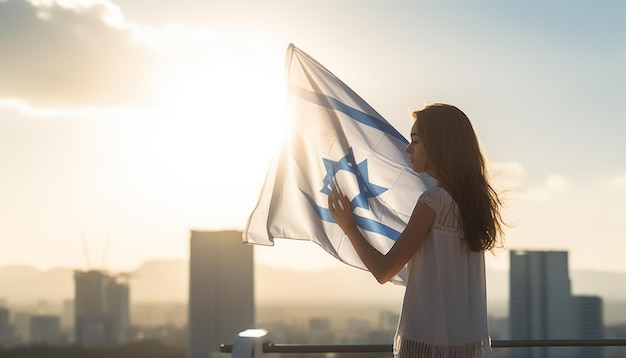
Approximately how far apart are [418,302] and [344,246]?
3.54 feet

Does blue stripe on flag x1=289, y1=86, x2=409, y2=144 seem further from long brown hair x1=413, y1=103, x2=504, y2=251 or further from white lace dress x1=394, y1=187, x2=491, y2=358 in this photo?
white lace dress x1=394, y1=187, x2=491, y2=358

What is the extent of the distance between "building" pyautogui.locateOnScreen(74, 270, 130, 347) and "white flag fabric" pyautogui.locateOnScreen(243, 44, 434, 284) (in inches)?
3320

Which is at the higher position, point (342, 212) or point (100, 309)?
point (342, 212)

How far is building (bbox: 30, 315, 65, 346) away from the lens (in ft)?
301

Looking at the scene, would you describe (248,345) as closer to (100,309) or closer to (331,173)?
(331,173)

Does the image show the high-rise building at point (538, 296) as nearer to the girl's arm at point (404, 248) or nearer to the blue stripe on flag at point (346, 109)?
the blue stripe on flag at point (346, 109)

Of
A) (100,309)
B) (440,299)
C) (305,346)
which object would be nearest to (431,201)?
(440,299)

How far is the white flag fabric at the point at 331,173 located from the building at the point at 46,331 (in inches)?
3514

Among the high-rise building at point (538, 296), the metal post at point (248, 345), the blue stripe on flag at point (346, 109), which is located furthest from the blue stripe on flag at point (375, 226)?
the high-rise building at point (538, 296)

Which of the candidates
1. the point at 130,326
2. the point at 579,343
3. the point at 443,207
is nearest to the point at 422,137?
the point at 443,207

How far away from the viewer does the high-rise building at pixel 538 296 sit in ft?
286

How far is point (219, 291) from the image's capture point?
105875mm

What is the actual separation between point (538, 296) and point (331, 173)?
8851cm

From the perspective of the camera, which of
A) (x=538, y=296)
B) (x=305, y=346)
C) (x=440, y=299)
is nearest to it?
(x=440, y=299)
